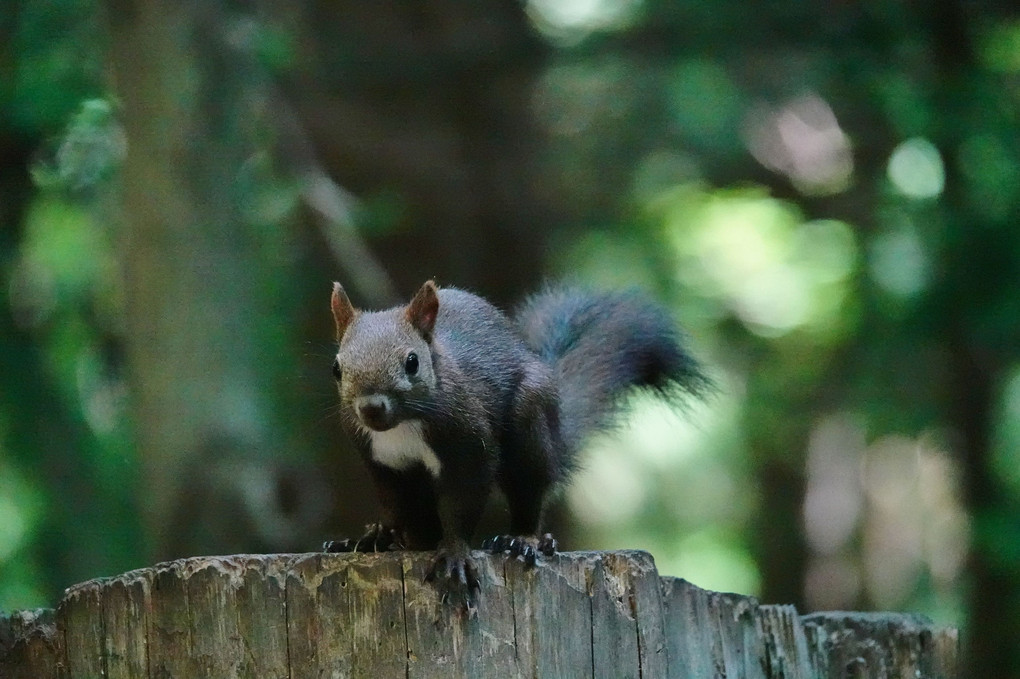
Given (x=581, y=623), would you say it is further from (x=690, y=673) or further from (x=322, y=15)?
(x=322, y=15)

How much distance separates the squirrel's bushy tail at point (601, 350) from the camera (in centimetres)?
456

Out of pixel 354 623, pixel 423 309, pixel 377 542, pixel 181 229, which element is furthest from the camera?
pixel 181 229

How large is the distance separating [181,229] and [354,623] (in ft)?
13.2

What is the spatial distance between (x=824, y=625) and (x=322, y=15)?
6554 millimetres

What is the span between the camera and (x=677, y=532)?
46.6 ft

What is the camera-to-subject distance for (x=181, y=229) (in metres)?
6.70

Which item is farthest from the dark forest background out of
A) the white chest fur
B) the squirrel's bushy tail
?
the white chest fur

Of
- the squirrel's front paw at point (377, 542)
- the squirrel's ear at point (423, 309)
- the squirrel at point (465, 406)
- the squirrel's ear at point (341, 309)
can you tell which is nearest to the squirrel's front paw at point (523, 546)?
the squirrel at point (465, 406)

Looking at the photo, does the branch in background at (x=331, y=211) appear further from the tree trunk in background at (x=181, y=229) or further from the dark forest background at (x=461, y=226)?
the tree trunk in background at (x=181, y=229)

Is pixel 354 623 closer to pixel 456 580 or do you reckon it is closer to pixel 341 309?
pixel 456 580

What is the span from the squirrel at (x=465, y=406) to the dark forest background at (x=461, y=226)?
→ 0.36 meters

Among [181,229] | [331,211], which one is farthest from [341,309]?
[331,211]

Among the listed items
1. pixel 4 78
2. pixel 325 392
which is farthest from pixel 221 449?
pixel 325 392

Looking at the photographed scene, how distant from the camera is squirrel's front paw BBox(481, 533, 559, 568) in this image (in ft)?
11.2
